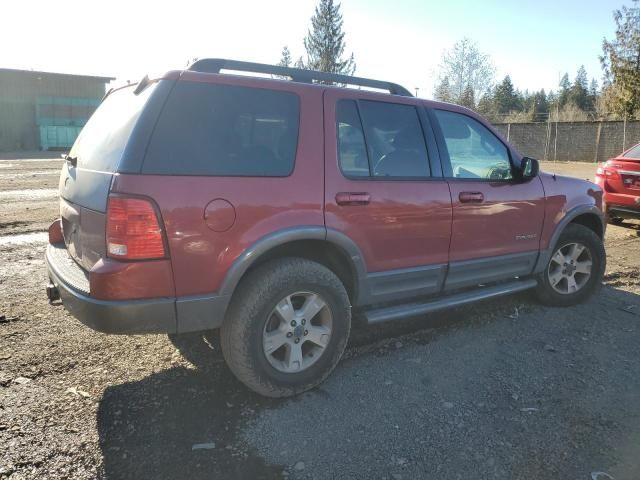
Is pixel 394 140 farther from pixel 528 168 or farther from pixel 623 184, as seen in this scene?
pixel 623 184

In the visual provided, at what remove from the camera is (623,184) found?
25.1ft

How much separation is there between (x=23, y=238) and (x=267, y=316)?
19.2ft

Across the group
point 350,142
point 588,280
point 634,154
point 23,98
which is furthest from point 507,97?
point 350,142

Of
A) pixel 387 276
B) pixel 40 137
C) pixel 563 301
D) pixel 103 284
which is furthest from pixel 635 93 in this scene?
pixel 40 137

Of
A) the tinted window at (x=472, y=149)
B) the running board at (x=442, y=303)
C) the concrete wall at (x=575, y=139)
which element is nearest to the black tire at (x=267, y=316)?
the running board at (x=442, y=303)

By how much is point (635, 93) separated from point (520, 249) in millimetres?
28471

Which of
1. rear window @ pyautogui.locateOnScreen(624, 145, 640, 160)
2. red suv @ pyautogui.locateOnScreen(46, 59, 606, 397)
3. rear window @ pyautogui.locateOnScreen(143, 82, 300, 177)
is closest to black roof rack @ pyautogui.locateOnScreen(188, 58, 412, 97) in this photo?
red suv @ pyautogui.locateOnScreen(46, 59, 606, 397)

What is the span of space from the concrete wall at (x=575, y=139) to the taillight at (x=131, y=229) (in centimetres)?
2576

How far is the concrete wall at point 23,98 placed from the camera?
39031 millimetres

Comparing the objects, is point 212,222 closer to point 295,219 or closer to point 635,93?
point 295,219

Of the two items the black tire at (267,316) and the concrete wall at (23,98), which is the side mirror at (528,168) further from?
the concrete wall at (23,98)

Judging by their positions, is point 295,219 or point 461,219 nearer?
point 295,219

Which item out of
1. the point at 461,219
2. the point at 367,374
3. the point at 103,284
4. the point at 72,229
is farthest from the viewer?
the point at 461,219

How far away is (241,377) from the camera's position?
3.00 m
